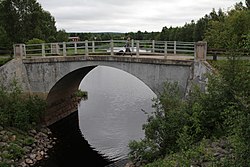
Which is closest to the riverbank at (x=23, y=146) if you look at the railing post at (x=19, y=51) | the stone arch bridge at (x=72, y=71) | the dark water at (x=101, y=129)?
the dark water at (x=101, y=129)

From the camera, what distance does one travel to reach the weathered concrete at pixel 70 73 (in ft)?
62.2

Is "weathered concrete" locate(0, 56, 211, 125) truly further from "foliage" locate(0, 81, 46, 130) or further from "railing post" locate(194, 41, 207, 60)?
"foliage" locate(0, 81, 46, 130)

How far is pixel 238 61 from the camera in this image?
1353 cm

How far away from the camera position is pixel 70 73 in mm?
24578

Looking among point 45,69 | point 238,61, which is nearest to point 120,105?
point 45,69

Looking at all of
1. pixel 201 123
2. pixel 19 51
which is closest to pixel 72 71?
pixel 19 51

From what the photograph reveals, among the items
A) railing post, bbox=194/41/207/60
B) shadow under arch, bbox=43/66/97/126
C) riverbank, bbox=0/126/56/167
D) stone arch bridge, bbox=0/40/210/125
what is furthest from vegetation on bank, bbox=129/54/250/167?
shadow under arch, bbox=43/66/97/126

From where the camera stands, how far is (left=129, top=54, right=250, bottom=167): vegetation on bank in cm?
1127

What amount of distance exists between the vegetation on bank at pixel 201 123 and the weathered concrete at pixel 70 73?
2.50 metres

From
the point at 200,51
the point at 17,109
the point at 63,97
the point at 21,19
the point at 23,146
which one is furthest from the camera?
the point at 21,19

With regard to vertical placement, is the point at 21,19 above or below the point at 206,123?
above

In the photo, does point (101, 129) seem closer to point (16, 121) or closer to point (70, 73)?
point (70, 73)

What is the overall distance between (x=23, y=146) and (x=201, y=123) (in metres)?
12.1

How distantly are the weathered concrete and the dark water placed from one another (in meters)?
1.87
